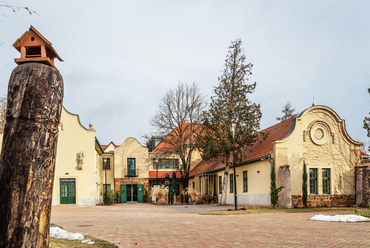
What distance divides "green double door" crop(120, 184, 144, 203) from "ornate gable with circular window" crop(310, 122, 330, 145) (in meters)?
25.0

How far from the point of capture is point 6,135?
2.82m

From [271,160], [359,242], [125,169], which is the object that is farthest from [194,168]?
[359,242]

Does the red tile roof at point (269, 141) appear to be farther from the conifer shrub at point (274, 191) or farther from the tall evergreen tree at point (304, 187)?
the tall evergreen tree at point (304, 187)

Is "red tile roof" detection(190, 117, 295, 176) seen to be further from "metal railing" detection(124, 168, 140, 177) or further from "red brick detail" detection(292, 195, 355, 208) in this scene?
"metal railing" detection(124, 168, 140, 177)

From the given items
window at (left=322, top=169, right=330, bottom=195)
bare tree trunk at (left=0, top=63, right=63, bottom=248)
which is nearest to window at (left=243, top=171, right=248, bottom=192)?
window at (left=322, top=169, right=330, bottom=195)

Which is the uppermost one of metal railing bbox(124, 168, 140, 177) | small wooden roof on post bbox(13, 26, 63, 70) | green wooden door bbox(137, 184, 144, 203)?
small wooden roof on post bbox(13, 26, 63, 70)

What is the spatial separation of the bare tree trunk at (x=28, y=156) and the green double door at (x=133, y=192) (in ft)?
129

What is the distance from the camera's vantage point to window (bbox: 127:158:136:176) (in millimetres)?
41625

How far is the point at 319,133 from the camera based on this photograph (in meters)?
22.1

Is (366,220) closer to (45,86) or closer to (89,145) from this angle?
(45,86)

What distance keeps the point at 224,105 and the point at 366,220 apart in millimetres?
14290

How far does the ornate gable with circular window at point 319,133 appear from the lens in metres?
21.8

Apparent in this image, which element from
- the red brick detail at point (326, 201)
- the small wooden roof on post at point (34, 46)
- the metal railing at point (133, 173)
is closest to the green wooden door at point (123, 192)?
the metal railing at point (133, 173)

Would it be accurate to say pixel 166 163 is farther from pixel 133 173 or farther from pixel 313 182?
pixel 313 182
